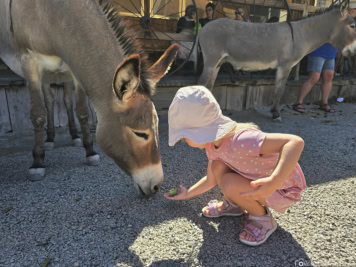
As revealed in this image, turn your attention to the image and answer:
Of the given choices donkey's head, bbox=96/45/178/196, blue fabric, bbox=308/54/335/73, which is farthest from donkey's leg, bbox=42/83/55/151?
blue fabric, bbox=308/54/335/73

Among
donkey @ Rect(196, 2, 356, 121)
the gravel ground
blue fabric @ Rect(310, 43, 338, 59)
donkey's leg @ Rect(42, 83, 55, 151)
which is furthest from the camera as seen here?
blue fabric @ Rect(310, 43, 338, 59)

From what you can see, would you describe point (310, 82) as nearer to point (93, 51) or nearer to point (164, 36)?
→ point (164, 36)

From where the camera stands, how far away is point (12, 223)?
6.01ft

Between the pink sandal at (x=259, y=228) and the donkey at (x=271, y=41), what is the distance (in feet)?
10.3

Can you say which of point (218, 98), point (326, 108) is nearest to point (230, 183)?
point (218, 98)

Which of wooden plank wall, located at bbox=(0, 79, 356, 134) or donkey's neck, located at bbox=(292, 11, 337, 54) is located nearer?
wooden plank wall, located at bbox=(0, 79, 356, 134)

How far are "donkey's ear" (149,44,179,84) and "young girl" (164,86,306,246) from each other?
402 mm

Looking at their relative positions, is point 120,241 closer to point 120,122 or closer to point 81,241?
point 81,241

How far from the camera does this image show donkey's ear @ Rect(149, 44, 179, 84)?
6.21 feet

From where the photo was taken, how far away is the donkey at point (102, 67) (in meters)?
1.73

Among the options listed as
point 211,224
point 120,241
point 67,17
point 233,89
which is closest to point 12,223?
point 120,241

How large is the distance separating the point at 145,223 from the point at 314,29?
4.57 metres

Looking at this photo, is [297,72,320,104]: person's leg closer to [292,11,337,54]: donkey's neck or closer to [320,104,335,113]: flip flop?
[320,104,335,113]: flip flop

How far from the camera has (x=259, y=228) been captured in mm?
1656
